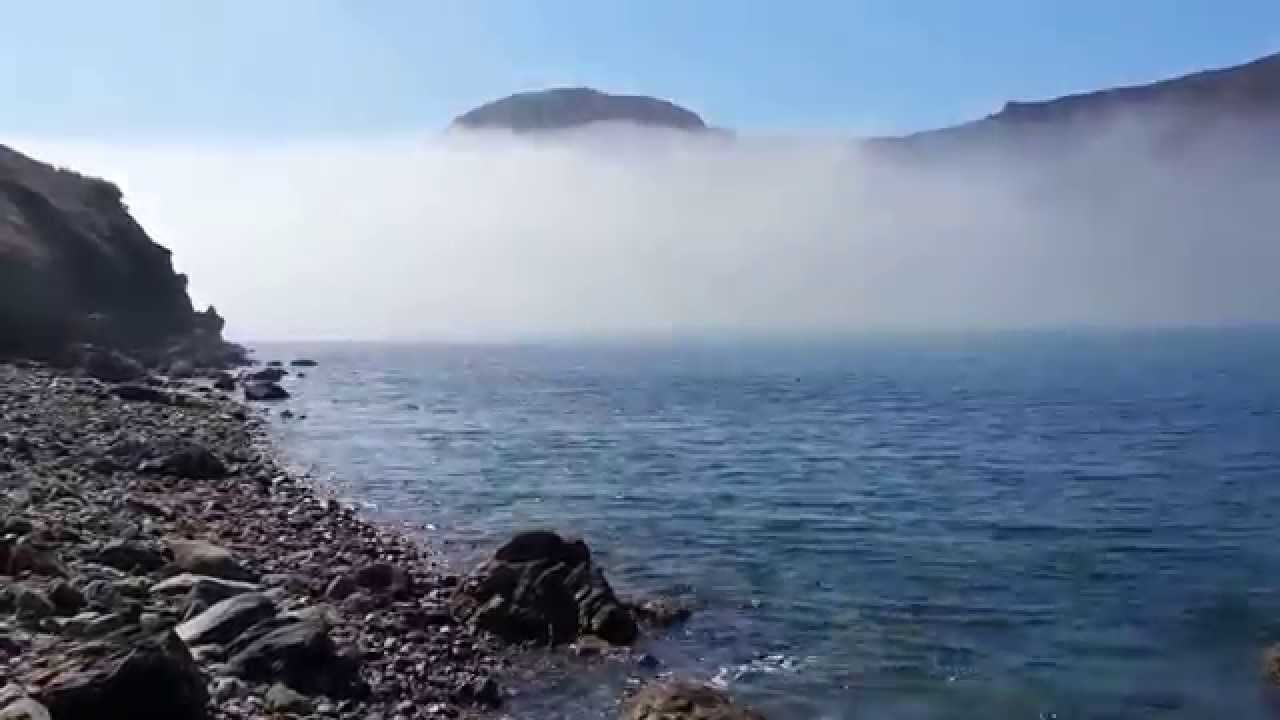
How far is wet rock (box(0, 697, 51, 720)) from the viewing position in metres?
10.2

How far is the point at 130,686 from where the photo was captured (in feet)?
38.3

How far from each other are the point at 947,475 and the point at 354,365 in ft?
400

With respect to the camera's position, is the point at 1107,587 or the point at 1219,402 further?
the point at 1219,402

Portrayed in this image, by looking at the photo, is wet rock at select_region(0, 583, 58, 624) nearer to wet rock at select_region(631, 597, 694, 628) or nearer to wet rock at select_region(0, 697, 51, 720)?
wet rock at select_region(0, 697, 51, 720)

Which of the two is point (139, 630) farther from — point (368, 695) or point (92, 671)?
point (368, 695)

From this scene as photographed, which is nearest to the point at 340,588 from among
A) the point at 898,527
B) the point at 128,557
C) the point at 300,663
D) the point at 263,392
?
the point at 128,557

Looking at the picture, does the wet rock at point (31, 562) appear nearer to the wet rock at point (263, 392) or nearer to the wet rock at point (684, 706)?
the wet rock at point (684, 706)

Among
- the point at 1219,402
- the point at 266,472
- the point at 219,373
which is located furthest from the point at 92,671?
the point at 219,373

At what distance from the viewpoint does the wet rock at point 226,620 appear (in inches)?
602

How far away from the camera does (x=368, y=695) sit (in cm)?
1554

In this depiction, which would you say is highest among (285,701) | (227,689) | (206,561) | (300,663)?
(206,561)

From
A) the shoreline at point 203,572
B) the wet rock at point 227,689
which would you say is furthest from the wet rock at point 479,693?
the wet rock at point 227,689

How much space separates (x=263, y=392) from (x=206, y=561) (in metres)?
59.0

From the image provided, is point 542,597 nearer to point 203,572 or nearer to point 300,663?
point 203,572
